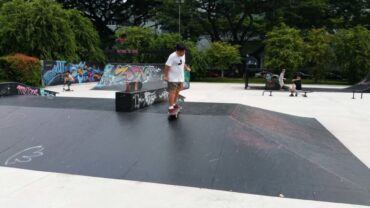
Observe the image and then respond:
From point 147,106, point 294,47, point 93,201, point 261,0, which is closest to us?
point 93,201

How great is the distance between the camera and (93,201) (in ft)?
12.9

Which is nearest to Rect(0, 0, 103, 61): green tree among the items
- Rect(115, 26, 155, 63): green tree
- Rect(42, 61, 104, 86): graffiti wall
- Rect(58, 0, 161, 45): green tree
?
Rect(42, 61, 104, 86): graffiti wall

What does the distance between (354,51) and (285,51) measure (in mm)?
5975

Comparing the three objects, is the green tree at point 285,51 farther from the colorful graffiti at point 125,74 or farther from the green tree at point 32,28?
the green tree at point 32,28

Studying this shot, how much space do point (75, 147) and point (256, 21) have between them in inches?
1507

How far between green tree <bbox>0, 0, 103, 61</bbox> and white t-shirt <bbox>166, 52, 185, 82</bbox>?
23468 millimetres

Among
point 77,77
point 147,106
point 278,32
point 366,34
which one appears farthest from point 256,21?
point 147,106

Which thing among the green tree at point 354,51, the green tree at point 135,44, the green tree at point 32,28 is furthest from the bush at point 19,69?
the green tree at point 354,51

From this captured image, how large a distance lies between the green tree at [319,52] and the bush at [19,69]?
71.2 ft

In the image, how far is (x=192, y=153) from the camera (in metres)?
5.17

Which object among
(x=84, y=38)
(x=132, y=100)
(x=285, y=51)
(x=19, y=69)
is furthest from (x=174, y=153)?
(x=84, y=38)

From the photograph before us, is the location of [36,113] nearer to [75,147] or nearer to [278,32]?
[75,147]

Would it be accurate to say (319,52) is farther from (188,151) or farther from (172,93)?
(188,151)

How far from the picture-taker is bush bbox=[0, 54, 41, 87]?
2303cm
